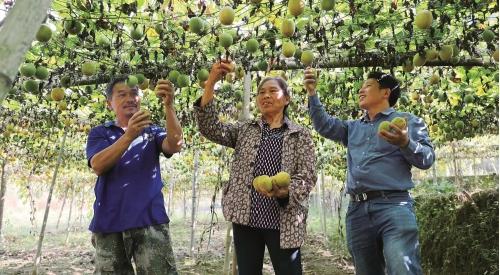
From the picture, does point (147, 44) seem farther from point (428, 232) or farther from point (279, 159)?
point (428, 232)

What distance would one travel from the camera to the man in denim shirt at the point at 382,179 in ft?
8.00

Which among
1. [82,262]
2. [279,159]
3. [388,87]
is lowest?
[82,262]

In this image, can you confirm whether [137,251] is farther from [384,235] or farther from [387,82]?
[387,82]

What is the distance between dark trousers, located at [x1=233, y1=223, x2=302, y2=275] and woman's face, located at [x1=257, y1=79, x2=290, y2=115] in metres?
0.68

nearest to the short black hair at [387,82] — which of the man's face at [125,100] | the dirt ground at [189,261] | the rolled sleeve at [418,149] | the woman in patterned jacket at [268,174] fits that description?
the rolled sleeve at [418,149]

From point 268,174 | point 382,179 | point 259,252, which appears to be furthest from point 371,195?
point 259,252

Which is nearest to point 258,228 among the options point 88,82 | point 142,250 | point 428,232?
point 142,250

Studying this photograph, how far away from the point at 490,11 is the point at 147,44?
2.35 m

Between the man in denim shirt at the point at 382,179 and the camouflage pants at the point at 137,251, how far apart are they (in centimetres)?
108

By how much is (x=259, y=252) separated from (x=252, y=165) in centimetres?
47

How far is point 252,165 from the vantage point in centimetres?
257

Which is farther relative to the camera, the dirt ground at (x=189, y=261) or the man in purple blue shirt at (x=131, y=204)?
the dirt ground at (x=189, y=261)

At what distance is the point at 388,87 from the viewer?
289 cm

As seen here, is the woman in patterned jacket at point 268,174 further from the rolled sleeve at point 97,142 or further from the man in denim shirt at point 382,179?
the rolled sleeve at point 97,142
